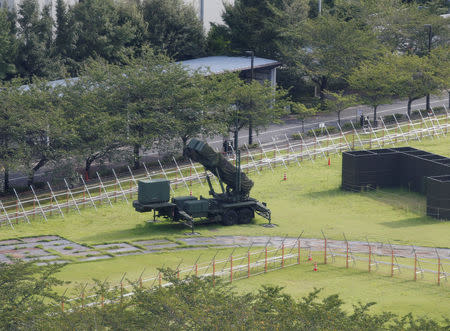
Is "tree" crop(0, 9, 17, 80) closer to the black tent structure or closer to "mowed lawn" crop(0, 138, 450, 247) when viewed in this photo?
"mowed lawn" crop(0, 138, 450, 247)

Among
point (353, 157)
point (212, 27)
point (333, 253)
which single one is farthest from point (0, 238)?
point (212, 27)

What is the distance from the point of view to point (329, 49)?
94375mm

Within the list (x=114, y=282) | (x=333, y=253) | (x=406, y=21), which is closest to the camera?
(x=114, y=282)

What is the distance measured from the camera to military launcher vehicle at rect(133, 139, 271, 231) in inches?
2068

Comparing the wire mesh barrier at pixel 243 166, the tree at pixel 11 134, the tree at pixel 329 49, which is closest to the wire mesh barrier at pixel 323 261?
the wire mesh barrier at pixel 243 166

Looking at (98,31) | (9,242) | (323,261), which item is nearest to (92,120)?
(9,242)

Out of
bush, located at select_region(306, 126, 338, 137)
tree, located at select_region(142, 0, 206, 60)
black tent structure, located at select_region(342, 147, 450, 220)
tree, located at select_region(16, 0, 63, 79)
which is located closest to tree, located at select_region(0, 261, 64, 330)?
black tent structure, located at select_region(342, 147, 450, 220)

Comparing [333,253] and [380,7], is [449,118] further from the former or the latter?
[333,253]

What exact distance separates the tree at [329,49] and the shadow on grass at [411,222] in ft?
125

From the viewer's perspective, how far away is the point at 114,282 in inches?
1688

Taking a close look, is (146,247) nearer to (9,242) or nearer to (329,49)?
(9,242)

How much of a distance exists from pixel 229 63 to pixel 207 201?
41034 millimetres

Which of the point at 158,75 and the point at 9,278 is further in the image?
the point at 158,75

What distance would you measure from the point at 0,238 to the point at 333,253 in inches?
820
